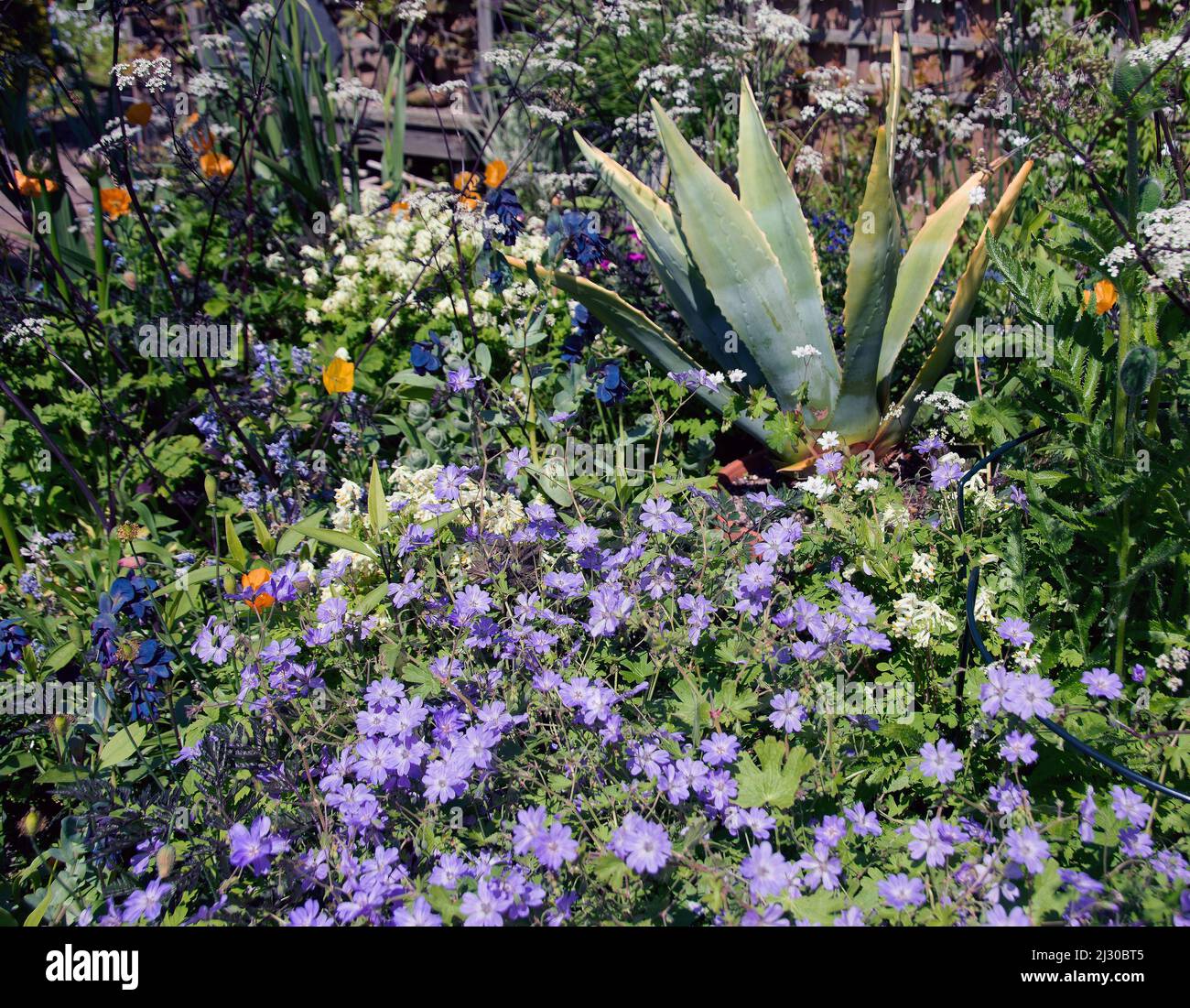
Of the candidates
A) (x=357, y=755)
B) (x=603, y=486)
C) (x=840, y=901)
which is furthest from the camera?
(x=603, y=486)

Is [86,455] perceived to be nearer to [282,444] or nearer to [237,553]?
[282,444]

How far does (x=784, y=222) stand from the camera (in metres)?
2.62

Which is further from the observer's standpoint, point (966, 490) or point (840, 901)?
point (966, 490)

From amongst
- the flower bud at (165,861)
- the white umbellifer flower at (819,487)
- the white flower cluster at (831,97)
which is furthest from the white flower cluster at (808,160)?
the flower bud at (165,861)

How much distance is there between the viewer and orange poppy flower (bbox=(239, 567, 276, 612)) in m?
1.93

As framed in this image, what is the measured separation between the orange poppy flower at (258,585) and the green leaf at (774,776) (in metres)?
1.05

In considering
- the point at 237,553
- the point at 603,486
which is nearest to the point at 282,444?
the point at 237,553

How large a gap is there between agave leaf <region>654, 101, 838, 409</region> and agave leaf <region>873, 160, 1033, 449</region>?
193 mm

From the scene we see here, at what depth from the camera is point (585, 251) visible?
8.45 feet

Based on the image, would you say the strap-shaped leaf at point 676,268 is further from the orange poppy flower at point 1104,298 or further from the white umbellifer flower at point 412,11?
the orange poppy flower at point 1104,298

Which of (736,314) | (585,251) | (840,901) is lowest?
(840,901)

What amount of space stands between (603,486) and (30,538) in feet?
5.47

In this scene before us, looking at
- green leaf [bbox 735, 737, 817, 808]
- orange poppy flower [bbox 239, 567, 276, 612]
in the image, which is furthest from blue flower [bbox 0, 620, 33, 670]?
green leaf [bbox 735, 737, 817, 808]

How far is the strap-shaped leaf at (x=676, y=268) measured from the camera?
8.73ft
